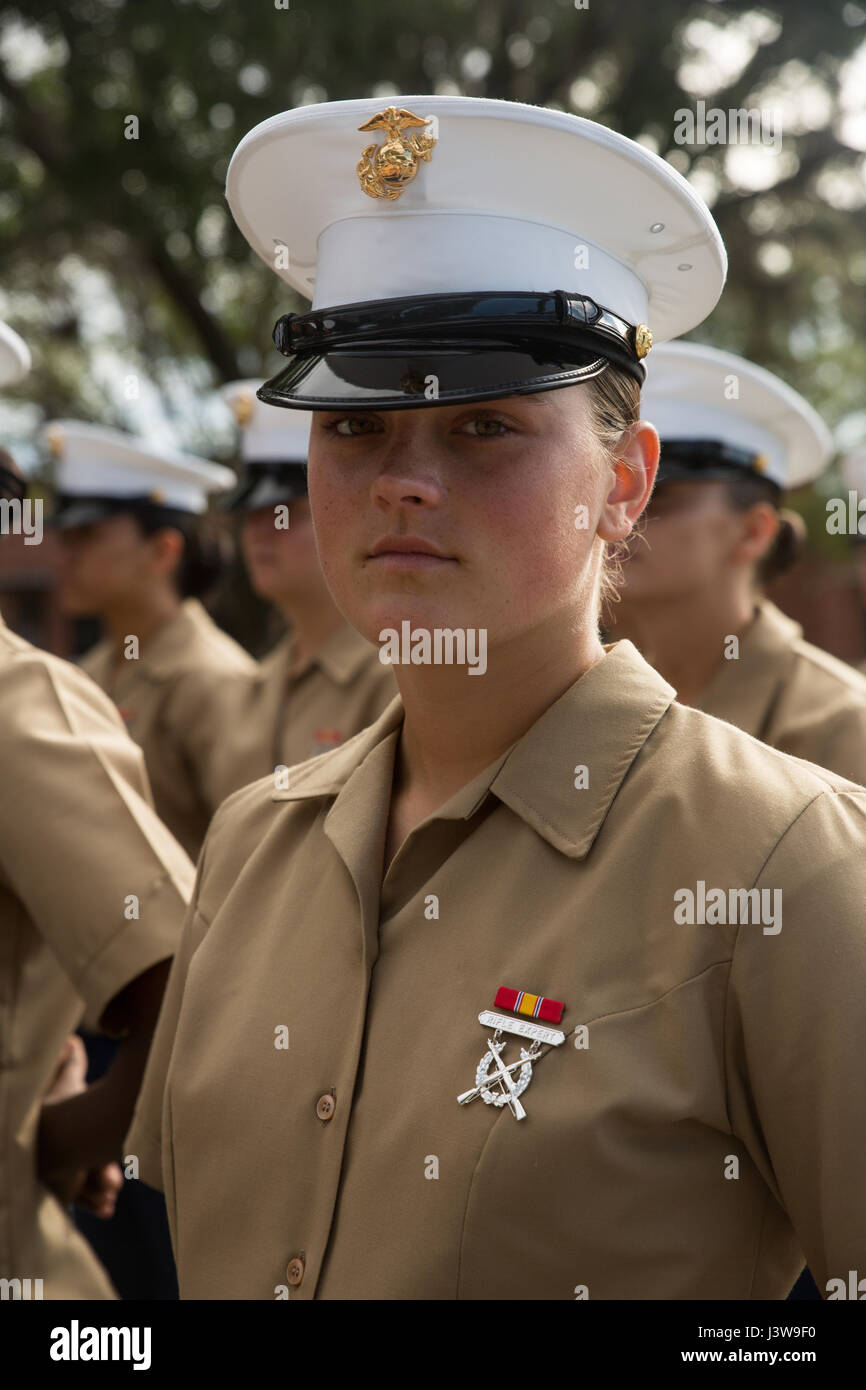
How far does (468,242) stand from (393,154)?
0.14 meters

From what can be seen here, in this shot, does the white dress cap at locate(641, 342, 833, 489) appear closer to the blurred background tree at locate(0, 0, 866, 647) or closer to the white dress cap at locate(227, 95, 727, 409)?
the white dress cap at locate(227, 95, 727, 409)

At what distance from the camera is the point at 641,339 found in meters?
1.78

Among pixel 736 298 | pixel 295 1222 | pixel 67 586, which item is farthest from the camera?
pixel 736 298

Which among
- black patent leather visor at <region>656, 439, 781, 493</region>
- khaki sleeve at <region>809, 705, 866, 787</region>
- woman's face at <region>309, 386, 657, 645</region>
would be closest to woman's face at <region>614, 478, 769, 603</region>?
black patent leather visor at <region>656, 439, 781, 493</region>

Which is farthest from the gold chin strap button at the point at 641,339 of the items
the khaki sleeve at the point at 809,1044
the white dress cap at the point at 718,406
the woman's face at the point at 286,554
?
the woman's face at the point at 286,554

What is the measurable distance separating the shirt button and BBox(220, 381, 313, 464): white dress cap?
3.65 m

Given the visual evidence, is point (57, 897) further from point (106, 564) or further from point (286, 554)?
point (106, 564)

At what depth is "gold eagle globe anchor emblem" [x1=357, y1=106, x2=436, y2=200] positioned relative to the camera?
67.7 inches

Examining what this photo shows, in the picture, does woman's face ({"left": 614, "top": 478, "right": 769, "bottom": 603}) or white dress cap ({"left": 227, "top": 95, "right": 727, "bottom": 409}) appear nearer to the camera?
white dress cap ({"left": 227, "top": 95, "right": 727, "bottom": 409})

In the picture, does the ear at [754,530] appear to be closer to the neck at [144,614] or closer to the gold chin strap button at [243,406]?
the gold chin strap button at [243,406]

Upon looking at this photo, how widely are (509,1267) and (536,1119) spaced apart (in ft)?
0.49

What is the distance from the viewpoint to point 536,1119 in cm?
149
